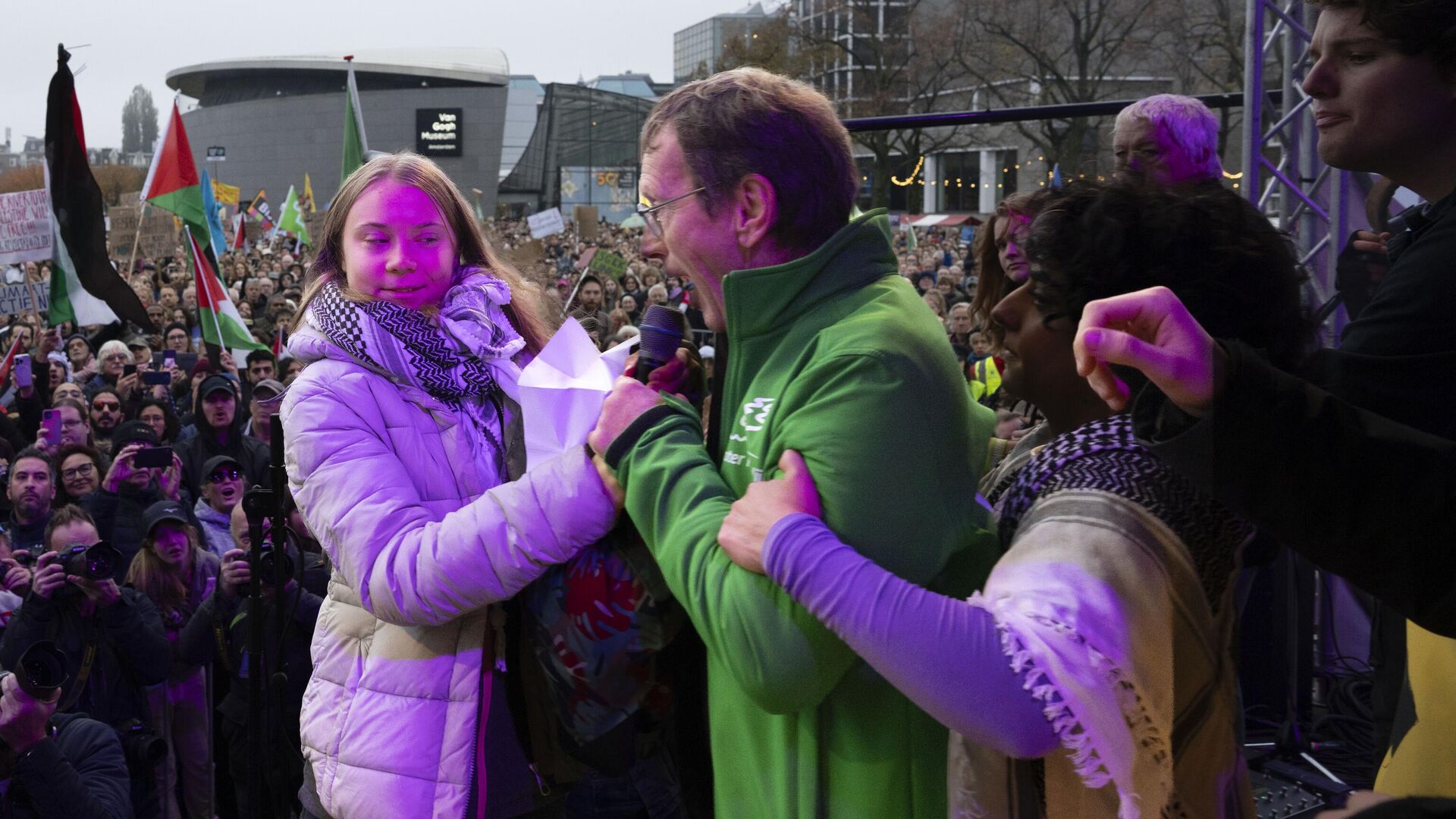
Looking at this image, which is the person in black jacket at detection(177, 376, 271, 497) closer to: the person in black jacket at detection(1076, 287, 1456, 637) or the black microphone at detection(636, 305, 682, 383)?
the black microphone at detection(636, 305, 682, 383)

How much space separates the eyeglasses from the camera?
1.56 metres

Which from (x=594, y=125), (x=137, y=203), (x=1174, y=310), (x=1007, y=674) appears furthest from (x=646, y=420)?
(x=594, y=125)

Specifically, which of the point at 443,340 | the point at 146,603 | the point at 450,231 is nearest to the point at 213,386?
the point at 146,603

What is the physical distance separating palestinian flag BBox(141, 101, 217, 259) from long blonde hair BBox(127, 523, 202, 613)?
5.28 m

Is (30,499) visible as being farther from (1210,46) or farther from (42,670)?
(1210,46)

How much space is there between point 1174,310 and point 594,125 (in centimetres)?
6033

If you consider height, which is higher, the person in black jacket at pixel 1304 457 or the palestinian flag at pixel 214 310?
the person in black jacket at pixel 1304 457

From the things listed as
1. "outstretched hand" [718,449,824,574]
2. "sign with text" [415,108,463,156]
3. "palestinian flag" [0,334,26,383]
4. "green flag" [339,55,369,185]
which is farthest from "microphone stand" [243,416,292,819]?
"sign with text" [415,108,463,156]

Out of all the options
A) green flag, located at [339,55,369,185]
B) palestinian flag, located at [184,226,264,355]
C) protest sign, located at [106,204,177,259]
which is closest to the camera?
green flag, located at [339,55,369,185]

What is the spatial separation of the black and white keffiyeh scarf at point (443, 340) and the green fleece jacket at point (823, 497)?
0.72 m

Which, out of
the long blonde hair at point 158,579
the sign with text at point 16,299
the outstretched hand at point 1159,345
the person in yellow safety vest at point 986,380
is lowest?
the long blonde hair at point 158,579

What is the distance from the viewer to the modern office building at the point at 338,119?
2707 inches

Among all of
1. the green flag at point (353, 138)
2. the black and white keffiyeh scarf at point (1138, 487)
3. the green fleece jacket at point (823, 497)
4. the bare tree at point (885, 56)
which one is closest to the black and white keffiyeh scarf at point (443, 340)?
the green fleece jacket at point (823, 497)

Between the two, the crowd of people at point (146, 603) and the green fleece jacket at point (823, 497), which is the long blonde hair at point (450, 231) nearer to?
the crowd of people at point (146, 603)
